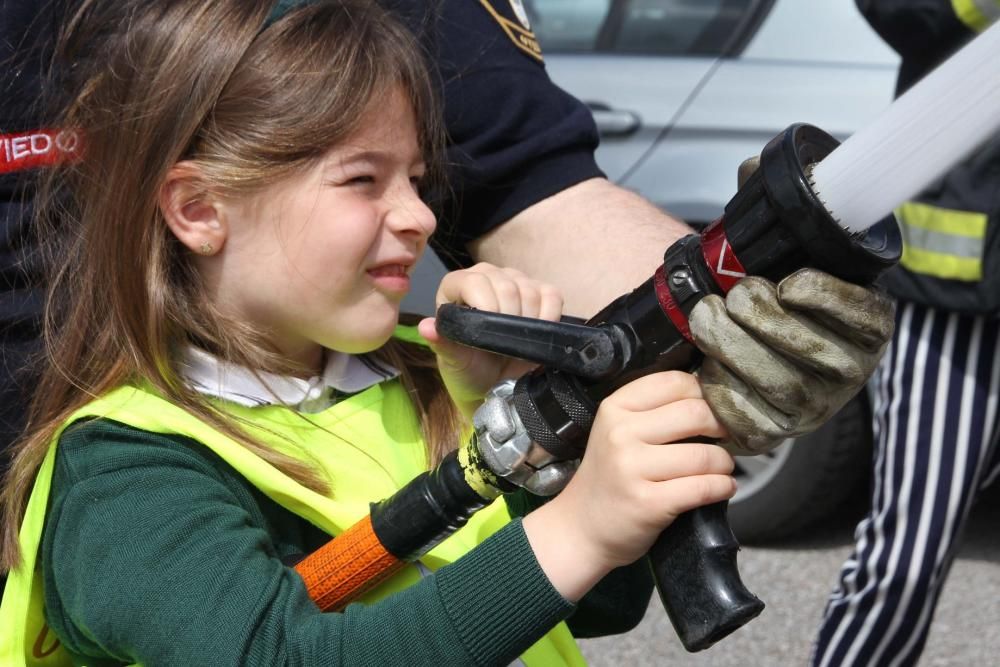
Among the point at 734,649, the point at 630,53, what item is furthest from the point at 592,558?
the point at 630,53

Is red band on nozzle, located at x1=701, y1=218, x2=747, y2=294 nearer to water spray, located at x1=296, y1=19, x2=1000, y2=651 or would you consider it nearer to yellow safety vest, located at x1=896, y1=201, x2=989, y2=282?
water spray, located at x1=296, y1=19, x2=1000, y2=651

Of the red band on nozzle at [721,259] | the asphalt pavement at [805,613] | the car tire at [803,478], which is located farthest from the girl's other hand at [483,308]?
the car tire at [803,478]

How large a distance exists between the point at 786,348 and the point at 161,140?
87 centimetres

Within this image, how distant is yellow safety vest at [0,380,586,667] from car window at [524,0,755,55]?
8.81ft

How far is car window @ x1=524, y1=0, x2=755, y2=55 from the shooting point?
172 inches

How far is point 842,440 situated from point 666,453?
9.61ft

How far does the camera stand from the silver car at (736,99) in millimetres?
4180

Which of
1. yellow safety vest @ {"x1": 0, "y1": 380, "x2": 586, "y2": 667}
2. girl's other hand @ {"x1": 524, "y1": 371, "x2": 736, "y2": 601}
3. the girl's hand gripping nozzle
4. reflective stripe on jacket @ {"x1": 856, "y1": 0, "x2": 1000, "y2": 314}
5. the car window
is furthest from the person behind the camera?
the car window

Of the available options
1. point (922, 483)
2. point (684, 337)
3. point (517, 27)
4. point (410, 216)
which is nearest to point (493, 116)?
point (517, 27)

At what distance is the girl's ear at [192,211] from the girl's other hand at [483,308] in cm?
30

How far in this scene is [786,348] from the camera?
4.28ft

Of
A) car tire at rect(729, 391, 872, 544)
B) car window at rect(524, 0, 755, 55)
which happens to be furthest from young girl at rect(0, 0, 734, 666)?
car window at rect(524, 0, 755, 55)

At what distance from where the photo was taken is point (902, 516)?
9.63 feet

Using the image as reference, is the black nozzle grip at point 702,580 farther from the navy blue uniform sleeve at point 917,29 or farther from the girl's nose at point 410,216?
the navy blue uniform sleeve at point 917,29
